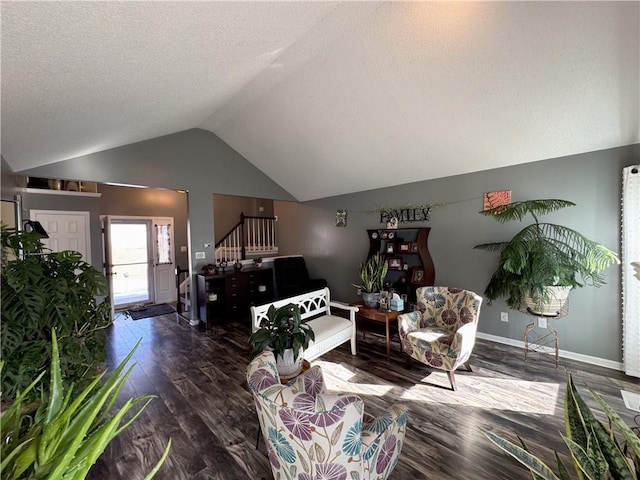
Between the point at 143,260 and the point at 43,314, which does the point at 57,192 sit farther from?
the point at 43,314

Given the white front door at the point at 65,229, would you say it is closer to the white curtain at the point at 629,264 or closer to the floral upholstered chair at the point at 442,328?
the floral upholstered chair at the point at 442,328

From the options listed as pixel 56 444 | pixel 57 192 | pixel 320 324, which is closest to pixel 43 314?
pixel 56 444

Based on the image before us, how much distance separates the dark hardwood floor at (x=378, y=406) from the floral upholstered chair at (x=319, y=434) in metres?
0.58

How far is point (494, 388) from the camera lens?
256cm

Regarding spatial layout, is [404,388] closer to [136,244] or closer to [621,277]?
[621,277]

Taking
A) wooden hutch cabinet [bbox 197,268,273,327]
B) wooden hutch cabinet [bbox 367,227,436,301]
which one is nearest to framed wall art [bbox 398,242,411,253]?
wooden hutch cabinet [bbox 367,227,436,301]

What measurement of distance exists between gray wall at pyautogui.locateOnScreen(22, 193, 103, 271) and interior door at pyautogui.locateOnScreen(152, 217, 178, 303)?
1269mm

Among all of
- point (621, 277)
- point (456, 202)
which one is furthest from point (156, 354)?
point (621, 277)

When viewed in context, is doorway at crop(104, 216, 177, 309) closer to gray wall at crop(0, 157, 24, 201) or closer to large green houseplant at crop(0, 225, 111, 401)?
gray wall at crop(0, 157, 24, 201)

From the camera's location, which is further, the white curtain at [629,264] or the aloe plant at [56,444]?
the white curtain at [629,264]

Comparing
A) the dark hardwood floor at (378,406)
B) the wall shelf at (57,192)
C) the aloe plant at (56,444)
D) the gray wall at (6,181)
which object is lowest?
the dark hardwood floor at (378,406)

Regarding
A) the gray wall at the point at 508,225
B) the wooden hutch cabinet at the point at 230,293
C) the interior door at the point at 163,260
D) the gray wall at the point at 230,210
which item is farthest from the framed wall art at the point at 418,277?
the interior door at the point at 163,260

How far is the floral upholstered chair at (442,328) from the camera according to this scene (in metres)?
2.50

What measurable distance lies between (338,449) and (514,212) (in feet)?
10.1
